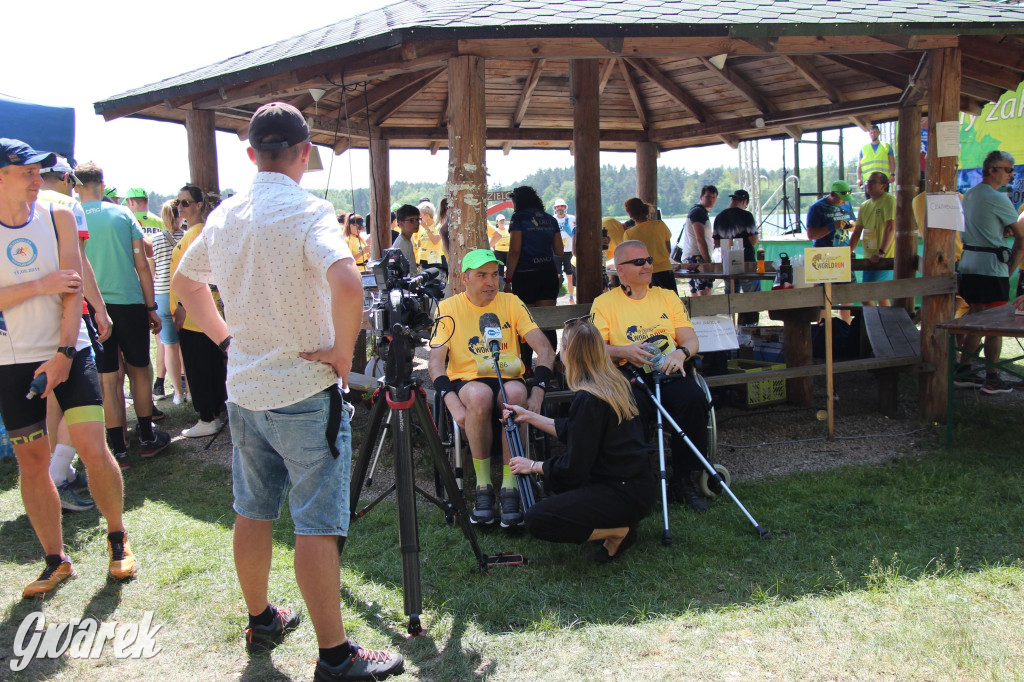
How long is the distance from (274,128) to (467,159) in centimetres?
253

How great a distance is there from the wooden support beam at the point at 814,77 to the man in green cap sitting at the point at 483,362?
4816 mm

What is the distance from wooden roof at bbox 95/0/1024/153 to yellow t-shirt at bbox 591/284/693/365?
1.64 metres

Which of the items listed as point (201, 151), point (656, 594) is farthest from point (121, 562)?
point (201, 151)

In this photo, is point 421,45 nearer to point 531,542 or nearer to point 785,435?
point 531,542

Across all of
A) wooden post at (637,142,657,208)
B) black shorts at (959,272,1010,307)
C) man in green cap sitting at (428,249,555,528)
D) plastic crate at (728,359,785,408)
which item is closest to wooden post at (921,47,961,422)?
black shorts at (959,272,1010,307)

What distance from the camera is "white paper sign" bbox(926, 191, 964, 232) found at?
5859 mm

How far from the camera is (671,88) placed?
907cm

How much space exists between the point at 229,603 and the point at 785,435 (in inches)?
167

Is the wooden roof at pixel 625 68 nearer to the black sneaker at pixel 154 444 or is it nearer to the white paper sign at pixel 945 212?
the white paper sign at pixel 945 212

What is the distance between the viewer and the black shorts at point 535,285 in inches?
276

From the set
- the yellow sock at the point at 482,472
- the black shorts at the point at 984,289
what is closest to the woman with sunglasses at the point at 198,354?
the yellow sock at the point at 482,472

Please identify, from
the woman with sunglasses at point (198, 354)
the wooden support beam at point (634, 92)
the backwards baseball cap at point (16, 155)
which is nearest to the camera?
the backwards baseball cap at point (16, 155)

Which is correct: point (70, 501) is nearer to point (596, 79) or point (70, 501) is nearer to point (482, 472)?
point (482, 472)

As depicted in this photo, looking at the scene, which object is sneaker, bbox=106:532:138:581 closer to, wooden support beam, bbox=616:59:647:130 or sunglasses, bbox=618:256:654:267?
sunglasses, bbox=618:256:654:267
